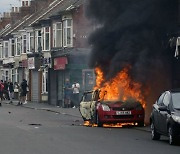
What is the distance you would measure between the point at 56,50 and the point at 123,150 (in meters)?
32.2

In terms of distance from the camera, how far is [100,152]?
14.5m

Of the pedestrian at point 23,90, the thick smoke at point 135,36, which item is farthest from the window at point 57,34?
→ the thick smoke at point 135,36

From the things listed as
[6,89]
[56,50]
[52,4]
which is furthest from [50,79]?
[52,4]

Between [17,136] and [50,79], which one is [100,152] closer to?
[17,136]

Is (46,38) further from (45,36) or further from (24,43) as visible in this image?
(24,43)

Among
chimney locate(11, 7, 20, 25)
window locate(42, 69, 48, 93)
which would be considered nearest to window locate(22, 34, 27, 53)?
window locate(42, 69, 48, 93)

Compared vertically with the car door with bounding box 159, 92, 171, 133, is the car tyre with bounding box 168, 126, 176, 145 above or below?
below

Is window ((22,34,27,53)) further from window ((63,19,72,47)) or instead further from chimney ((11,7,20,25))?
window ((63,19,72,47))

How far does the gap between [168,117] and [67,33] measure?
30.4 m

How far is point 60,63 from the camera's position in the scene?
45406 millimetres

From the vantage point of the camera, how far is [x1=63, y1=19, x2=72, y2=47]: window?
4602 cm

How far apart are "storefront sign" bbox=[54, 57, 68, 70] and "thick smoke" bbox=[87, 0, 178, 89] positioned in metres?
17.8

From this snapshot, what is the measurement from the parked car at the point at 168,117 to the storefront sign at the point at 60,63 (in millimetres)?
26163

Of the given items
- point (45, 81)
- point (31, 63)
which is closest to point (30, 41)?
point (31, 63)
